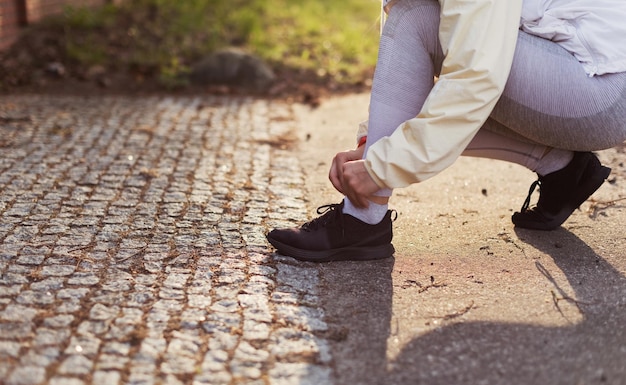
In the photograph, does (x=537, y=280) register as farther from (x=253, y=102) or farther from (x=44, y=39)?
(x=44, y=39)

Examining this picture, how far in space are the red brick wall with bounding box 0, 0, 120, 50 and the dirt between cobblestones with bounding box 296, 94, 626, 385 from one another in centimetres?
420

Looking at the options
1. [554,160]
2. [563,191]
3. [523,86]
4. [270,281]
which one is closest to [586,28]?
[523,86]

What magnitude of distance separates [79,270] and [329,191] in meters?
1.46

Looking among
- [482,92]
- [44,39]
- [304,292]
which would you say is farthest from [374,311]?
[44,39]

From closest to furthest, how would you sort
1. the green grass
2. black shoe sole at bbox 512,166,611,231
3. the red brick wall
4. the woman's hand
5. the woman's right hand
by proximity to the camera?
the woman's hand < the woman's right hand < black shoe sole at bbox 512,166,611,231 < the red brick wall < the green grass

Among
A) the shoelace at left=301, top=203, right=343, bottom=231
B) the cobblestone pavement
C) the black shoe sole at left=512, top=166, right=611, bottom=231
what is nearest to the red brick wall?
the cobblestone pavement

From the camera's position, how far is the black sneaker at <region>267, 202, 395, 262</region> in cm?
280

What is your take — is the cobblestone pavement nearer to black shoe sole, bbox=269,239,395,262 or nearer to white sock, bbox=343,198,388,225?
black shoe sole, bbox=269,239,395,262

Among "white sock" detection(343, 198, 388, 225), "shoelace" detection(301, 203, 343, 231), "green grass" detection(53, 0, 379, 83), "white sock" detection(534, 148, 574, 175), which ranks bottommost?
"green grass" detection(53, 0, 379, 83)

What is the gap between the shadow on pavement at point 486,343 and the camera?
2.07 m

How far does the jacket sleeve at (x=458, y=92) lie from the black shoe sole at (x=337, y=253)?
1.38ft

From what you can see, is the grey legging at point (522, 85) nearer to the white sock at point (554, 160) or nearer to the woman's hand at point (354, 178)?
the woman's hand at point (354, 178)

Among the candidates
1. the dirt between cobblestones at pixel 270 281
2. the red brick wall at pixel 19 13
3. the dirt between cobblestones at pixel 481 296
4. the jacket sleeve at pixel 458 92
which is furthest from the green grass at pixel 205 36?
the jacket sleeve at pixel 458 92

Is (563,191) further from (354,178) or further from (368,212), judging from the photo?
(354,178)
